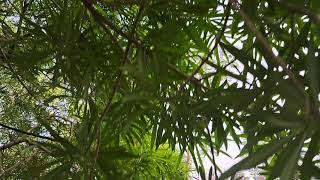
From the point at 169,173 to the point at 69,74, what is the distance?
1.68 feet

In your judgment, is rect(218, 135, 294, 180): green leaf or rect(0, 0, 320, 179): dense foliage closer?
rect(218, 135, 294, 180): green leaf

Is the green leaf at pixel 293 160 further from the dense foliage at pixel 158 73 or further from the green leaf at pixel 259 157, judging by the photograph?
the dense foliage at pixel 158 73

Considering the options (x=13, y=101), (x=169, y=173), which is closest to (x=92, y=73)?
(x=169, y=173)

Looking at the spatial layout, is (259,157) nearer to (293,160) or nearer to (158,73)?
(293,160)

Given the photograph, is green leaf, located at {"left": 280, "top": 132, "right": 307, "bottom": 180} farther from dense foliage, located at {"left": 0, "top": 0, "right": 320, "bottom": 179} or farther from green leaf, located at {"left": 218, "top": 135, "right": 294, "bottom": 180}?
dense foliage, located at {"left": 0, "top": 0, "right": 320, "bottom": 179}

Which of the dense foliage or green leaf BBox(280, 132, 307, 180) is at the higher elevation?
the dense foliage

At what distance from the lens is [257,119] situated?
63 cm

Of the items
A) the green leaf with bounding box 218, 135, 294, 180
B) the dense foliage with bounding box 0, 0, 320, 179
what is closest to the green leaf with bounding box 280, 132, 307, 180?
the green leaf with bounding box 218, 135, 294, 180

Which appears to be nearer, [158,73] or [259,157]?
[259,157]

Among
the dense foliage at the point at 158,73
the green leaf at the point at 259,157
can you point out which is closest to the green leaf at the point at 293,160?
the green leaf at the point at 259,157

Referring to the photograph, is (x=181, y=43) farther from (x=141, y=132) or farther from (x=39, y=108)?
(x=39, y=108)

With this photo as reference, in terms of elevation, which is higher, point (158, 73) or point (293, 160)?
point (158, 73)

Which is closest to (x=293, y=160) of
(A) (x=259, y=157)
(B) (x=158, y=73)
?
(A) (x=259, y=157)

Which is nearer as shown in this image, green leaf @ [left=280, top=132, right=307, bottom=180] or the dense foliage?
green leaf @ [left=280, top=132, right=307, bottom=180]
